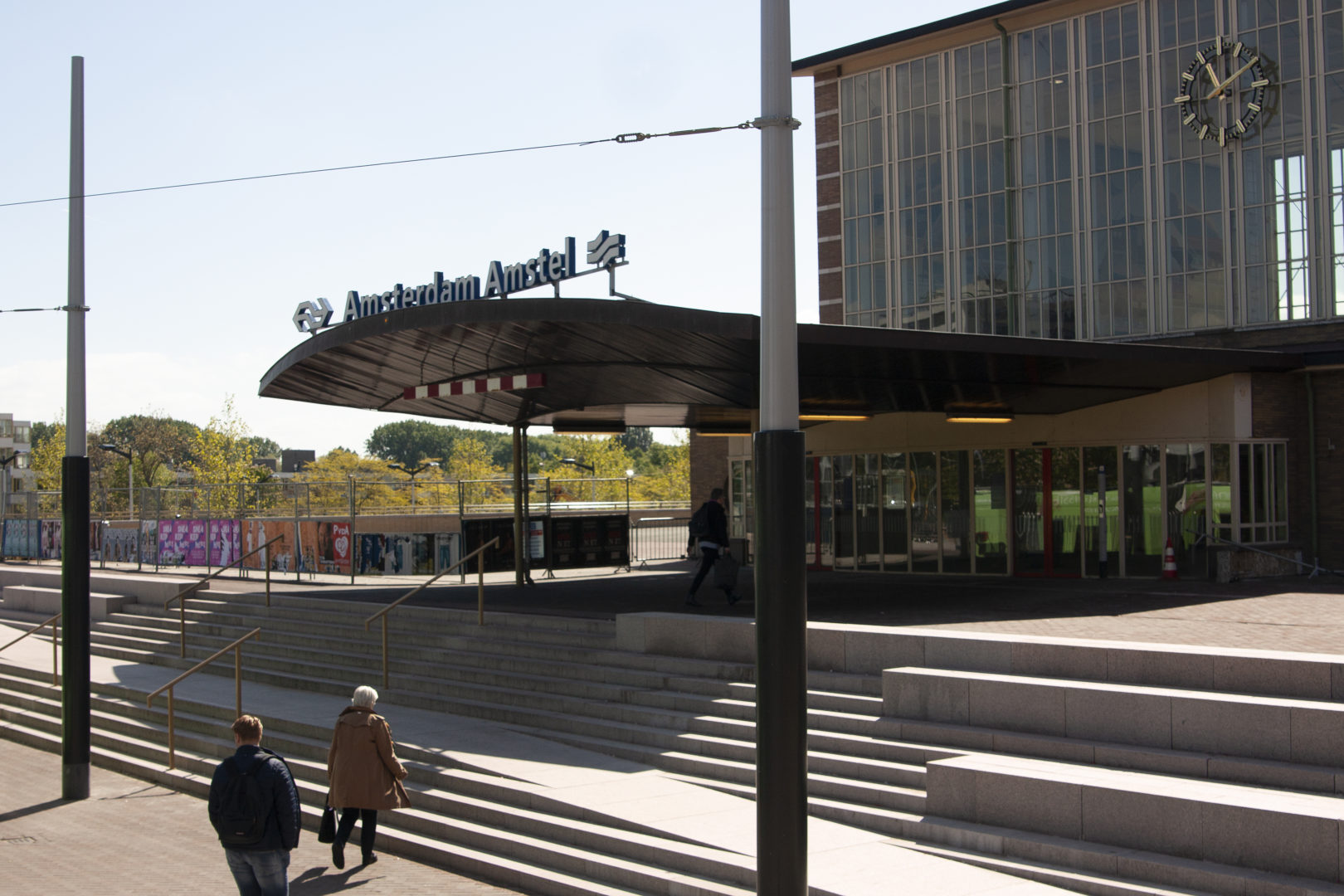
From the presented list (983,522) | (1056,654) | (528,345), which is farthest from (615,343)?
(983,522)

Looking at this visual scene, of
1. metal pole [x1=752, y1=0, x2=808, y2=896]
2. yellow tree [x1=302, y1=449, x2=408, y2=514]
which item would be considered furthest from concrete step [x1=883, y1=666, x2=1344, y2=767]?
yellow tree [x1=302, y1=449, x2=408, y2=514]

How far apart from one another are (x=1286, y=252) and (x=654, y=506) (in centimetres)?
3146

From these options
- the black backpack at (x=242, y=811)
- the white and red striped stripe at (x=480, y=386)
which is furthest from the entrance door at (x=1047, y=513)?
the black backpack at (x=242, y=811)

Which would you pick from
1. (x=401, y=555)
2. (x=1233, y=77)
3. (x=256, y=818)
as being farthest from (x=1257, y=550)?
(x=256, y=818)

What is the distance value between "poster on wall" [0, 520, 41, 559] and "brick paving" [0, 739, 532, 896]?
27480 millimetres

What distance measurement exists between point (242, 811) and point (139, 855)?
408 cm

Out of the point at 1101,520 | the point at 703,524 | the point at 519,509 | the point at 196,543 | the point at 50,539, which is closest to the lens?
the point at 703,524

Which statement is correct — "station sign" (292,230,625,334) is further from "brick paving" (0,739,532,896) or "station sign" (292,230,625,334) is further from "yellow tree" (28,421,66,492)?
"yellow tree" (28,421,66,492)

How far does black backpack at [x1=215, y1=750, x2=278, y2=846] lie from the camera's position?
7543mm

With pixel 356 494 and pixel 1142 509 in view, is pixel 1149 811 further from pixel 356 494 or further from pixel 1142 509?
pixel 356 494

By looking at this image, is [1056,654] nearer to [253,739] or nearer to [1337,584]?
[253,739]

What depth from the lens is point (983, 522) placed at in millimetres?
23656

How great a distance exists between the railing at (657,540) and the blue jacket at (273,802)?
78.4 ft

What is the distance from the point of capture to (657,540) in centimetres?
3291
